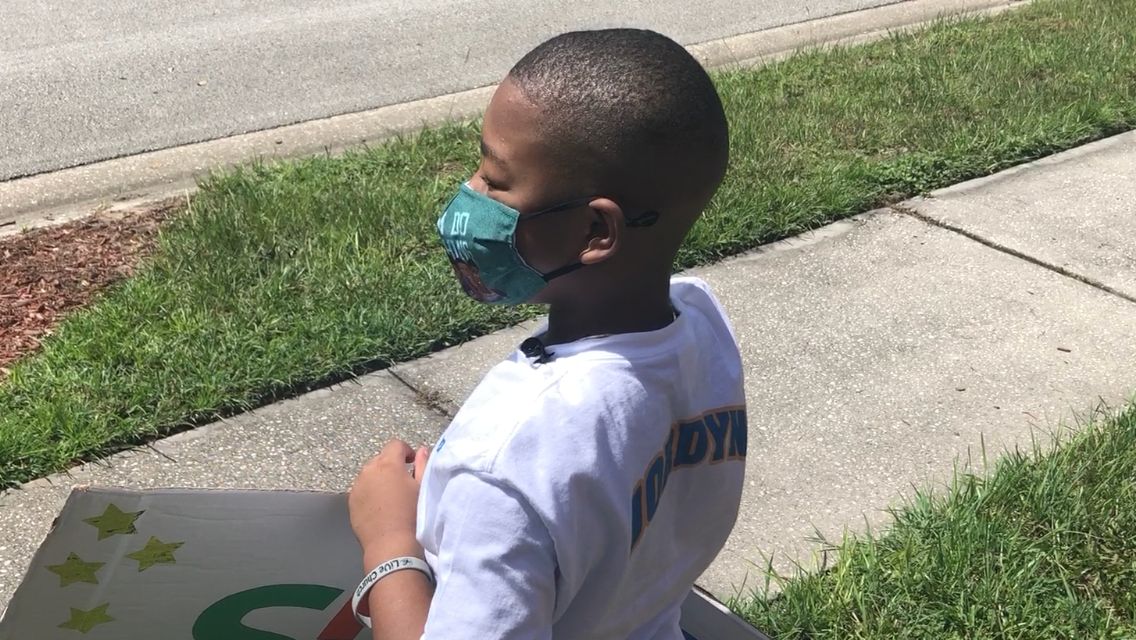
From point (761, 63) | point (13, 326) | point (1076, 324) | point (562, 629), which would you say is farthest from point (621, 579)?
point (761, 63)

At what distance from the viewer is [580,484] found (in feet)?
4.48

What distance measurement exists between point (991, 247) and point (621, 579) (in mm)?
3567

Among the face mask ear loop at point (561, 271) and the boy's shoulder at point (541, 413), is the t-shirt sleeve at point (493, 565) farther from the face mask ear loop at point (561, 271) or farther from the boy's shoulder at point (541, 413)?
the face mask ear loop at point (561, 271)

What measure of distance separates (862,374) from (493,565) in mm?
2637

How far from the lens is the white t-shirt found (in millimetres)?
1346

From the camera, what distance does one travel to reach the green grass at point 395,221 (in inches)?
132

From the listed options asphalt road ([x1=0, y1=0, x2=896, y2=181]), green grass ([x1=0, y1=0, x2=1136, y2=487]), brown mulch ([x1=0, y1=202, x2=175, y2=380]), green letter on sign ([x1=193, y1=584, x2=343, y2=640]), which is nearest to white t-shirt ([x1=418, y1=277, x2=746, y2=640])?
green letter on sign ([x1=193, y1=584, x2=343, y2=640])

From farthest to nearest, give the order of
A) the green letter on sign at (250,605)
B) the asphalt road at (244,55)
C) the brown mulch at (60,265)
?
the asphalt road at (244,55) < the brown mulch at (60,265) < the green letter on sign at (250,605)

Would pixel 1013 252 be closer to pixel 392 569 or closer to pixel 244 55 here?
pixel 392 569

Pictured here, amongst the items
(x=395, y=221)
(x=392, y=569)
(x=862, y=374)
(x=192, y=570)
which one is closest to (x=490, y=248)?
(x=392, y=569)

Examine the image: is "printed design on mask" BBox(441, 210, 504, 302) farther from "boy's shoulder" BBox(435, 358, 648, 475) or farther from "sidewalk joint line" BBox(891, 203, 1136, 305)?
"sidewalk joint line" BBox(891, 203, 1136, 305)

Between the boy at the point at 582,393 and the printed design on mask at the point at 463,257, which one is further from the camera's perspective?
the printed design on mask at the point at 463,257

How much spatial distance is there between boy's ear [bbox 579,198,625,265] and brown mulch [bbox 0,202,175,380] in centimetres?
254

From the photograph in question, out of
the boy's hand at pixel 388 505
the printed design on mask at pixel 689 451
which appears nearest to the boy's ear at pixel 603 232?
the printed design on mask at pixel 689 451
